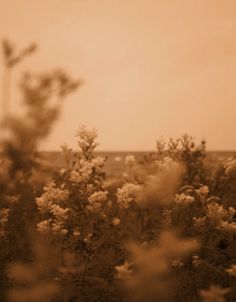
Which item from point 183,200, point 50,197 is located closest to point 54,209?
point 50,197

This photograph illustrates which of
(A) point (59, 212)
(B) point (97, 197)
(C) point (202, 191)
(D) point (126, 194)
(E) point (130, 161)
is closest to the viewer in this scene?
(A) point (59, 212)

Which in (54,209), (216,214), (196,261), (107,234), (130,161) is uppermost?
(130,161)

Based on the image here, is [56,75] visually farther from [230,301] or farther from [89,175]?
[230,301]

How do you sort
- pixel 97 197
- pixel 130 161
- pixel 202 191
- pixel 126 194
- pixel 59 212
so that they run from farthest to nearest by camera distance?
pixel 130 161 < pixel 202 191 < pixel 126 194 < pixel 97 197 < pixel 59 212

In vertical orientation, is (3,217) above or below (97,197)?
below

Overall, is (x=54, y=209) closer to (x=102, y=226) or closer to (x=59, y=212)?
(x=59, y=212)

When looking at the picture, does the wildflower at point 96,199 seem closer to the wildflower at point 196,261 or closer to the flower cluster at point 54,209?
the flower cluster at point 54,209

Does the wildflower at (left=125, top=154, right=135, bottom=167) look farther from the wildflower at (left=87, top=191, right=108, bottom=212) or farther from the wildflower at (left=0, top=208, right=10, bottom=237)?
the wildflower at (left=0, top=208, right=10, bottom=237)

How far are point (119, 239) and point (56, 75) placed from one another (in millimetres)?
1717

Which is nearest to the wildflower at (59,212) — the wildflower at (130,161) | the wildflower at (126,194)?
the wildflower at (126,194)

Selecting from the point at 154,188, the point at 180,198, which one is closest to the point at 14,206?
the point at 180,198

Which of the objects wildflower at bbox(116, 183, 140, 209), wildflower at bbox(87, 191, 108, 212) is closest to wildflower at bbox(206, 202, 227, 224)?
wildflower at bbox(116, 183, 140, 209)

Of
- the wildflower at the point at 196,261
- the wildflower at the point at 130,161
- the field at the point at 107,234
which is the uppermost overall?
the wildflower at the point at 130,161

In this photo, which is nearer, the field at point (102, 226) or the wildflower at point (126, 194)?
the field at point (102, 226)
